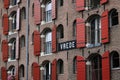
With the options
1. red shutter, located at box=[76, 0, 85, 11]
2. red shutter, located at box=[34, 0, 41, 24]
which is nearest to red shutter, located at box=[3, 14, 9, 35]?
red shutter, located at box=[34, 0, 41, 24]

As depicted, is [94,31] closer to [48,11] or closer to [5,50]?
[48,11]

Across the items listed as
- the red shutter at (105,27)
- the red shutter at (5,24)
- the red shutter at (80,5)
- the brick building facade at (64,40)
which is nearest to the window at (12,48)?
the brick building facade at (64,40)

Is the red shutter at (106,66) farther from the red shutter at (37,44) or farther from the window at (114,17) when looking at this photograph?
the red shutter at (37,44)

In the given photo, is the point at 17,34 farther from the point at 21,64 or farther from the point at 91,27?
the point at 91,27

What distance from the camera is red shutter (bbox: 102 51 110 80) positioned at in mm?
29580

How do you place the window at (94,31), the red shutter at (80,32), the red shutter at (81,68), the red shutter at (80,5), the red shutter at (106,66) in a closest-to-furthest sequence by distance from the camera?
the red shutter at (106,66) < the window at (94,31) < the red shutter at (81,68) < the red shutter at (80,32) < the red shutter at (80,5)

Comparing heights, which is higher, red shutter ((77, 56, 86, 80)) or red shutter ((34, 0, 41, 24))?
red shutter ((34, 0, 41, 24))

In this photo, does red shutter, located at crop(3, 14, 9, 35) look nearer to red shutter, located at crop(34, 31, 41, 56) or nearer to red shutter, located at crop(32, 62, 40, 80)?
red shutter, located at crop(34, 31, 41, 56)

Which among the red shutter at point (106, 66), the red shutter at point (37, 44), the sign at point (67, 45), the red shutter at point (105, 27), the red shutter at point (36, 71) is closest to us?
the red shutter at point (106, 66)

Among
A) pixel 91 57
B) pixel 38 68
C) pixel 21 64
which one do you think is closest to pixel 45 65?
pixel 38 68

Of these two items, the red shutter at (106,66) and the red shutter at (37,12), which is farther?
the red shutter at (37,12)

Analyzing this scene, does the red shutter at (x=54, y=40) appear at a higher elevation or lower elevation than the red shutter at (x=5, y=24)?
lower

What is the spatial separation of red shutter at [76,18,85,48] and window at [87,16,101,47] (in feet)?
1.63

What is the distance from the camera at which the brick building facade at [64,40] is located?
30.1 metres
